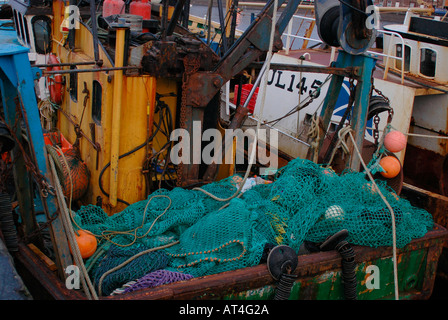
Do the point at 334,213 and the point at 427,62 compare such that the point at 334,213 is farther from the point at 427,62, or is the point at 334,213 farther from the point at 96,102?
the point at 427,62

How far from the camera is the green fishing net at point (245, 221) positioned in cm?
390

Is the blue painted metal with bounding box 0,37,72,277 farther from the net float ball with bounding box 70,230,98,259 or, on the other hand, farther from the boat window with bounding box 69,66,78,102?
the boat window with bounding box 69,66,78,102

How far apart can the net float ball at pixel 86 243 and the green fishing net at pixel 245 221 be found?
9 cm

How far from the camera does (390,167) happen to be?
227 inches

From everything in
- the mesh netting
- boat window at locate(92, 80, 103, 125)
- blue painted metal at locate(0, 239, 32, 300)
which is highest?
boat window at locate(92, 80, 103, 125)

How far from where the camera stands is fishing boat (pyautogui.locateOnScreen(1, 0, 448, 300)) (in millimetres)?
3621

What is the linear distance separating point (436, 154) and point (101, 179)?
20.1 ft

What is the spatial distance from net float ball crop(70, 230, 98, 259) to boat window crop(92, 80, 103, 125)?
1462 millimetres
